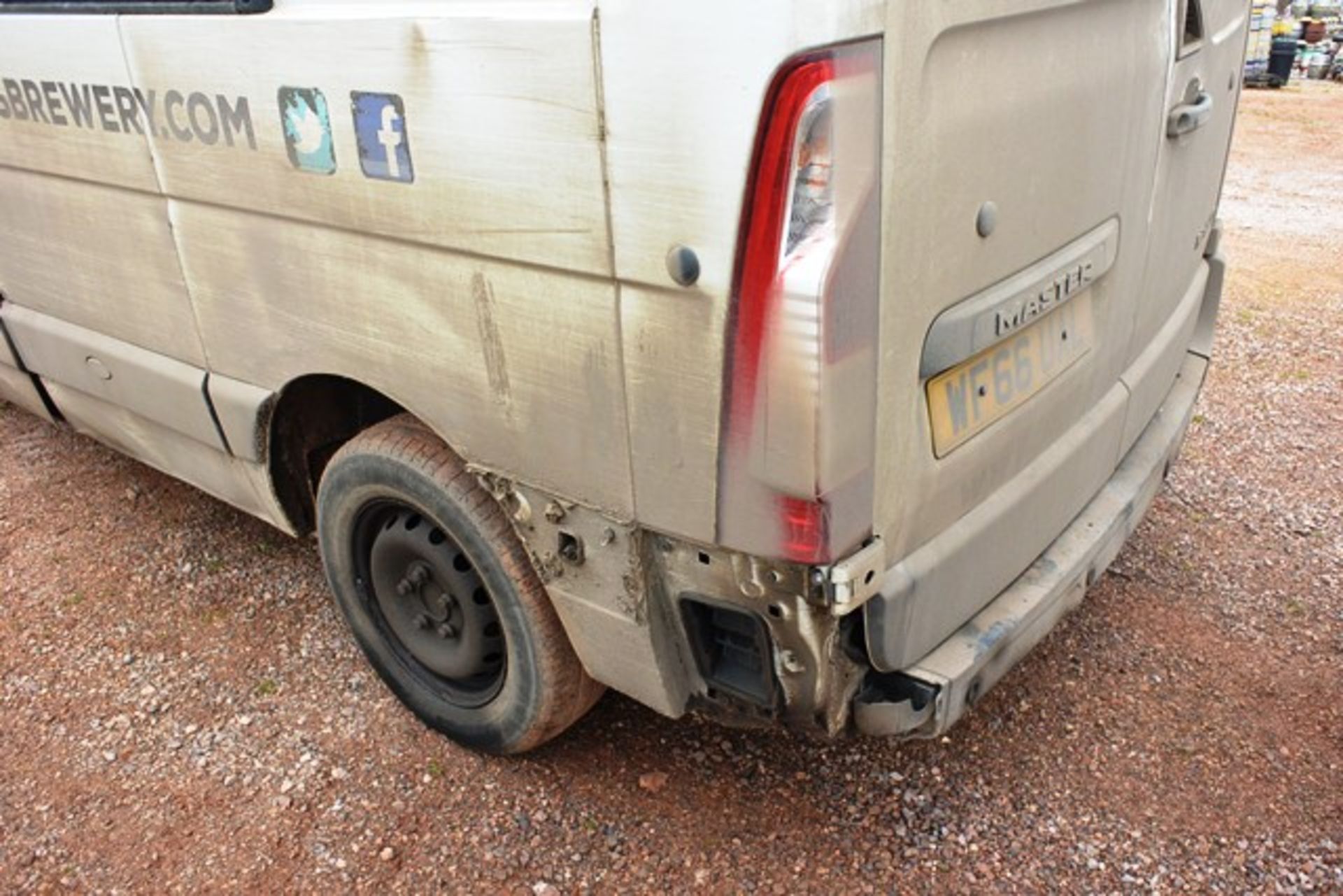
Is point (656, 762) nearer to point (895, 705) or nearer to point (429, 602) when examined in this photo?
point (429, 602)

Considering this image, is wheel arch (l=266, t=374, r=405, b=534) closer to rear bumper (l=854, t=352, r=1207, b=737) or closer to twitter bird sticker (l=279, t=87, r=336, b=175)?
twitter bird sticker (l=279, t=87, r=336, b=175)

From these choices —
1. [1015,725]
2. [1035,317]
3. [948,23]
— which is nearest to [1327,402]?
[1015,725]

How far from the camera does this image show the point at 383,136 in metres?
1.94

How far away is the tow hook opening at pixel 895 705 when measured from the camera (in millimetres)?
1988

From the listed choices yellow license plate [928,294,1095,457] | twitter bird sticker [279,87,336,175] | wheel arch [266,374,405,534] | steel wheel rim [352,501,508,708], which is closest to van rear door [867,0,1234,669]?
yellow license plate [928,294,1095,457]

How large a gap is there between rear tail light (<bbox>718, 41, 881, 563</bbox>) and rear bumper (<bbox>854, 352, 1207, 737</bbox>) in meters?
0.45

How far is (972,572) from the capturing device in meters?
2.07

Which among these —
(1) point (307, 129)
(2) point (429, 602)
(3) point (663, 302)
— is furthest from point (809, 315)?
(2) point (429, 602)

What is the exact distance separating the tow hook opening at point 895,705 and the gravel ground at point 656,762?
49cm

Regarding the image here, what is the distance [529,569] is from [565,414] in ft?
1.57

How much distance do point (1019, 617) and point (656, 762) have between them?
3.25 feet

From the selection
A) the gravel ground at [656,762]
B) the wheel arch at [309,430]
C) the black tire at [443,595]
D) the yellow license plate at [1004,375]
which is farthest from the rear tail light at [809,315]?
the wheel arch at [309,430]

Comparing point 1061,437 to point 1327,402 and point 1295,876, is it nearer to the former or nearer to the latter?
point 1295,876

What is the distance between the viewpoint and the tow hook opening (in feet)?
6.52
